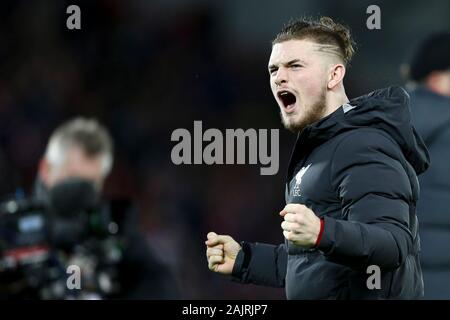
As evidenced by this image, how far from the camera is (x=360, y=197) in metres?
1.89

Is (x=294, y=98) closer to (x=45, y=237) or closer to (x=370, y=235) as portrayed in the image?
(x=370, y=235)

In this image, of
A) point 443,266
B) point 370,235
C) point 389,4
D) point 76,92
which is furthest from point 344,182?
point 76,92

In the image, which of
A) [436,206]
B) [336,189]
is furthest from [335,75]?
Result: [436,206]

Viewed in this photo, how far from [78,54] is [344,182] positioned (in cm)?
474

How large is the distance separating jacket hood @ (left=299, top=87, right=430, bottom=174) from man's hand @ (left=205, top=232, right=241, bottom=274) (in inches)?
13.8

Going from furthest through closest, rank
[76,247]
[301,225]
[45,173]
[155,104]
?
[155,104], [45,173], [76,247], [301,225]

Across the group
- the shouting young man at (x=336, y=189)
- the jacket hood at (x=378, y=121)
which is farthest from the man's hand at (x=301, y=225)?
the jacket hood at (x=378, y=121)

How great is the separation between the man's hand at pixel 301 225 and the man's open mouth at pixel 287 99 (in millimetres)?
503

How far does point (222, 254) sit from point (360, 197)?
1.63ft

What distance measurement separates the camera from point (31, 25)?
6.43 metres

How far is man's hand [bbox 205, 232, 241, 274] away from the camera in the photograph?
88.4 inches

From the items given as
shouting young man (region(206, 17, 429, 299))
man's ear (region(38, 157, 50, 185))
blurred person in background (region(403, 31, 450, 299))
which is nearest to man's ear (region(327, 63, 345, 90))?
shouting young man (region(206, 17, 429, 299))

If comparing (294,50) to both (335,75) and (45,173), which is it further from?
(45,173)

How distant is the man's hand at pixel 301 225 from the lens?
1.74m
